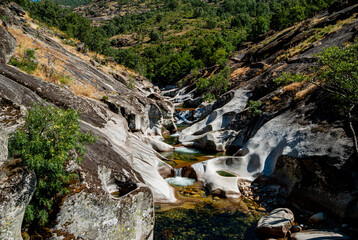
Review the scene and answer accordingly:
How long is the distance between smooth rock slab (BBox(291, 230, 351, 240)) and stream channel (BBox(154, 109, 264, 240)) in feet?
7.29

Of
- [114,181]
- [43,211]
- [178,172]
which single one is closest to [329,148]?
[178,172]

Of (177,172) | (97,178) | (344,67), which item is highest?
(344,67)

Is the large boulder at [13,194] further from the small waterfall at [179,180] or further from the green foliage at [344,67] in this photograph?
the green foliage at [344,67]

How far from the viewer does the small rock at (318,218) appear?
11387mm

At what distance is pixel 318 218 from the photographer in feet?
37.6

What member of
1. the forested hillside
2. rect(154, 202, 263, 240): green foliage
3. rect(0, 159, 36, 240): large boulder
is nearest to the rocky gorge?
rect(0, 159, 36, 240): large boulder

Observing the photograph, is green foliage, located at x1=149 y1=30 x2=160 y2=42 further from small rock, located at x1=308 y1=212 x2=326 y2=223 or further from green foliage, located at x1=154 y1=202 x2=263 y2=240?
small rock, located at x1=308 y1=212 x2=326 y2=223

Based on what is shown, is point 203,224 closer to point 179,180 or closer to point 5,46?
point 179,180

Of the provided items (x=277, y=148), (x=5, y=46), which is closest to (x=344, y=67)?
(x=277, y=148)

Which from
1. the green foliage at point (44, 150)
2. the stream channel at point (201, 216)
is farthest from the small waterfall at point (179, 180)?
the green foliage at point (44, 150)

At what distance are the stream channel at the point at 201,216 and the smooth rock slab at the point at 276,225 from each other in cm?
66

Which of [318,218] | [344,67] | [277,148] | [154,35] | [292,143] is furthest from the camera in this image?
[154,35]

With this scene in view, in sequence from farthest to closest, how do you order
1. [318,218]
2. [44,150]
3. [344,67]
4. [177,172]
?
[177,172] → [318,218] → [344,67] → [44,150]

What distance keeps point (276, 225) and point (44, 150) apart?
11.3 m
